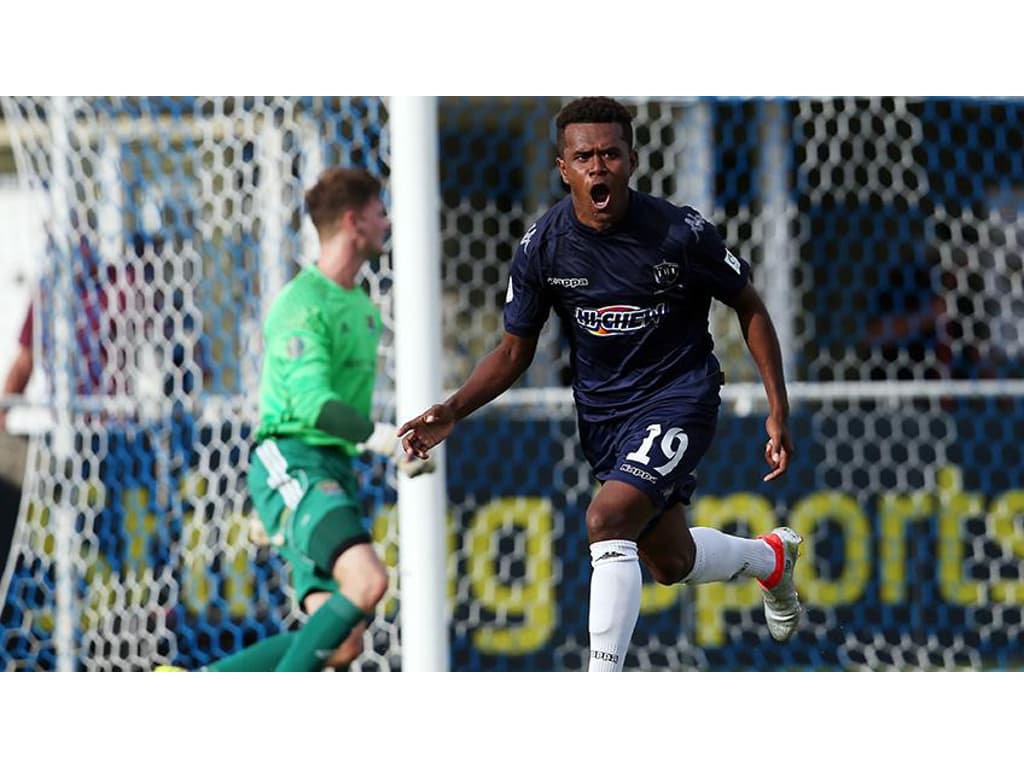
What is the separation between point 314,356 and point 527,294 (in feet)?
4.78

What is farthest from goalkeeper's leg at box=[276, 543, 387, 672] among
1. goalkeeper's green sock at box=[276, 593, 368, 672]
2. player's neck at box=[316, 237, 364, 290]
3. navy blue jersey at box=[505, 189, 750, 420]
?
navy blue jersey at box=[505, 189, 750, 420]

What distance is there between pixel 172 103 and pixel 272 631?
268 cm

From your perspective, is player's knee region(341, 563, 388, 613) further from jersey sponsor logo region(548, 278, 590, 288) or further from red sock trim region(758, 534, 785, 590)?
jersey sponsor logo region(548, 278, 590, 288)

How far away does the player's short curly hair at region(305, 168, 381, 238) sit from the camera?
617cm

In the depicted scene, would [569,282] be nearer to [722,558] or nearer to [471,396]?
[471,396]

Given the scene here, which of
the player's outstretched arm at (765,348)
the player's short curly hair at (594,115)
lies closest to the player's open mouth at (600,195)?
the player's short curly hair at (594,115)

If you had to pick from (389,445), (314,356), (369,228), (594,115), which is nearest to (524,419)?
(369,228)

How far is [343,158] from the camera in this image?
7.37 m

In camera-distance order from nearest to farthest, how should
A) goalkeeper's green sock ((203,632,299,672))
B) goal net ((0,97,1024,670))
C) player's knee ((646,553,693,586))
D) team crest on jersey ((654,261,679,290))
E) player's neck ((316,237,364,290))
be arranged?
team crest on jersey ((654,261,679,290))
player's knee ((646,553,693,586))
goalkeeper's green sock ((203,632,299,672))
player's neck ((316,237,364,290))
goal net ((0,97,1024,670))

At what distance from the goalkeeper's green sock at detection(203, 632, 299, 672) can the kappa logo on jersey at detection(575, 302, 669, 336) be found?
211 cm

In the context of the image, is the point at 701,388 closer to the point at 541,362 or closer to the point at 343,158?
the point at 343,158

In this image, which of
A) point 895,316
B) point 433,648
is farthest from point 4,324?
point 895,316

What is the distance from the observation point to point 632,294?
4.48 meters

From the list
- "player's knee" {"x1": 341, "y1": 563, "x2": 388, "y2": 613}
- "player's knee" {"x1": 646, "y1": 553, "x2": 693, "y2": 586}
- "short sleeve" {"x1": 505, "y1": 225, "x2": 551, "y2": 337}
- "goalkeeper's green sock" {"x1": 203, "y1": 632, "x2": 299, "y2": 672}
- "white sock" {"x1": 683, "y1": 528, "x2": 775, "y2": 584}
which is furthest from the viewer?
"goalkeeper's green sock" {"x1": 203, "y1": 632, "x2": 299, "y2": 672}
